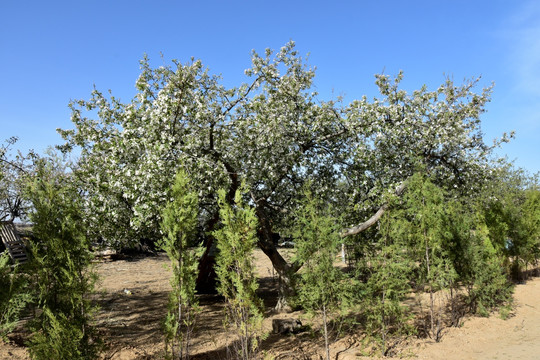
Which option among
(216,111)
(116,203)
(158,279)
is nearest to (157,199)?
(116,203)

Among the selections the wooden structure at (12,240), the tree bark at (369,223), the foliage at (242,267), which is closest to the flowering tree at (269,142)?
the tree bark at (369,223)

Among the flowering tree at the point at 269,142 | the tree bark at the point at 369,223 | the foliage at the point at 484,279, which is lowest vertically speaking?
the foliage at the point at 484,279

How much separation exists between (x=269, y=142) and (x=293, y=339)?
18.9 feet

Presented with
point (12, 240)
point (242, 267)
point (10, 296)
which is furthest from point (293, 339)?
point (12, 240)

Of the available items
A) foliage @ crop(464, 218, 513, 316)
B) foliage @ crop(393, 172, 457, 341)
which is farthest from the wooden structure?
foliage @ crop(464, 218, 513, 316)

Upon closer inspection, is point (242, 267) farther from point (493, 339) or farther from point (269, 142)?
point (493, 339)

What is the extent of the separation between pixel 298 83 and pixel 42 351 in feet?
32.0

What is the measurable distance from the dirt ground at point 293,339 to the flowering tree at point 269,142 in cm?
289

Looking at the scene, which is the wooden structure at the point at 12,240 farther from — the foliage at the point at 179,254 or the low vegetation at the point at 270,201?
the foliage at the point at 179,254

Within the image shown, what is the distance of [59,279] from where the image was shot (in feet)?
26.2

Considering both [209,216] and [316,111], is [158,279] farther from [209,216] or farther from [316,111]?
[316,111]

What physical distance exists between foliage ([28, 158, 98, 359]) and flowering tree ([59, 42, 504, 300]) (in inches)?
82.4

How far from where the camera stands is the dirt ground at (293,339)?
9.54 metres

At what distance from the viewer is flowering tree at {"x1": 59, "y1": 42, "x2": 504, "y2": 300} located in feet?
35.2
